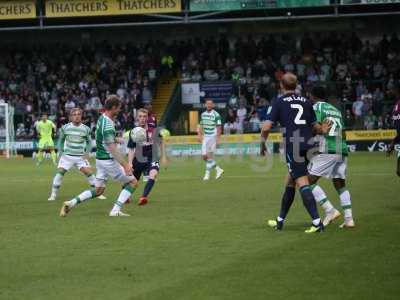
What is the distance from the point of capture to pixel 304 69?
42688 millimetres

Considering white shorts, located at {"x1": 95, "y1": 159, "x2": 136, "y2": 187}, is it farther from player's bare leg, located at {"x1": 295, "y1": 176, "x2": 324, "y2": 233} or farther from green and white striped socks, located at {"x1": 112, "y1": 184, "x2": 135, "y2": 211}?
player's bare leg, located at {"x1": 295, "y1": 176, "x2": 324, "y2": 233}

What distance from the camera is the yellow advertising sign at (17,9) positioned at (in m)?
41.5

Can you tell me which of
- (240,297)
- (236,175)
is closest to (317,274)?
(240,297)

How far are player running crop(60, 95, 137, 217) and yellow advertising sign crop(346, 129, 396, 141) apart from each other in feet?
78.8

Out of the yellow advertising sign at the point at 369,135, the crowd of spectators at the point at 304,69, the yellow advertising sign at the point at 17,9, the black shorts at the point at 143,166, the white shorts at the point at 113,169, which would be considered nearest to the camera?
the white shorts at the point at 113,169

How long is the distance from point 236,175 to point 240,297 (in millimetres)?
18407

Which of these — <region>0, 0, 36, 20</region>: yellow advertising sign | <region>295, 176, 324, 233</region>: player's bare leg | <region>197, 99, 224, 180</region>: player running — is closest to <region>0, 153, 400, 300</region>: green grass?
<region>295, 176, 324, 233</region>: player's bare leg

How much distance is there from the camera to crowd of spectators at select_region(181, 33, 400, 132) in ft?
129

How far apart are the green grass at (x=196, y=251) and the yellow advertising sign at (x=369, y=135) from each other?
1889 cm

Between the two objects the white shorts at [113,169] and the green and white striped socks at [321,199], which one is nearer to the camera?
the green and white striped socks at [321,199]

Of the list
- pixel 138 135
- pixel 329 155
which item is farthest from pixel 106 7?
pixel 329 155

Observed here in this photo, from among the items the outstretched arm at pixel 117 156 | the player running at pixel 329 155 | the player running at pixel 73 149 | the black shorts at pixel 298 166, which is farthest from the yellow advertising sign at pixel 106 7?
the black shorts at pixel 298 166

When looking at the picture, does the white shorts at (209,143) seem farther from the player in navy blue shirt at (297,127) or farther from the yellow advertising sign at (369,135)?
the player in navy blue shirt at (297,127)

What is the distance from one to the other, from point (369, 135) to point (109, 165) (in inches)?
981
